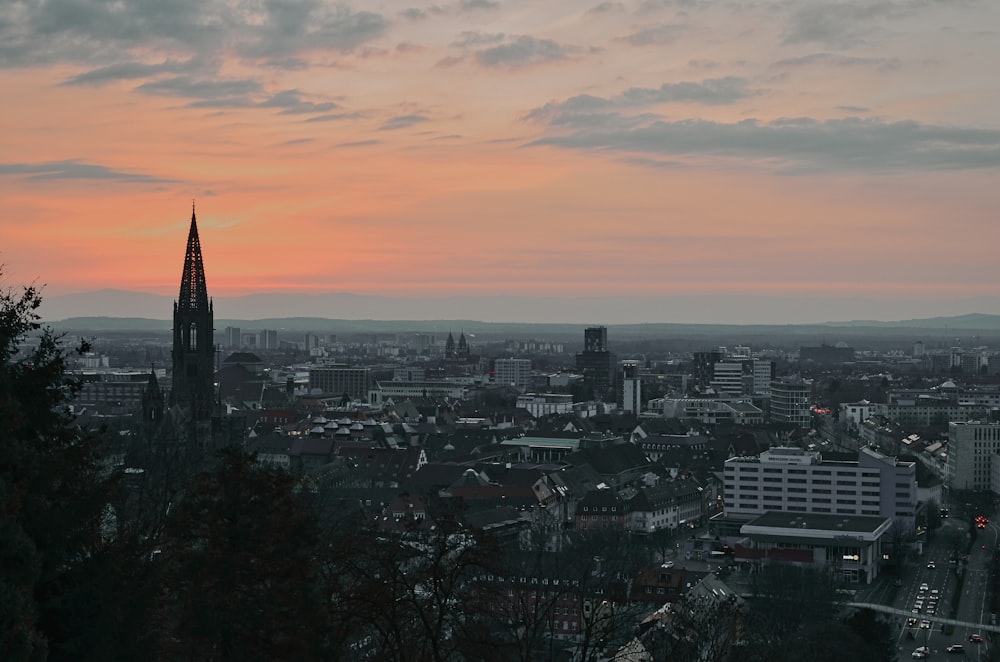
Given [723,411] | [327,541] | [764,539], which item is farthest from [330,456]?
[327,541]

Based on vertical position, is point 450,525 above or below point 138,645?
above

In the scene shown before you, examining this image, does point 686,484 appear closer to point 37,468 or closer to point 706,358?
point 37,468

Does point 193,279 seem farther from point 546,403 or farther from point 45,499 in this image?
point 546,403

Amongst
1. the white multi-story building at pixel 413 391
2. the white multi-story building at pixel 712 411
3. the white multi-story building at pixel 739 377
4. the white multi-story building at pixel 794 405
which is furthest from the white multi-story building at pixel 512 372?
the white multi-story building at pixel 794 405

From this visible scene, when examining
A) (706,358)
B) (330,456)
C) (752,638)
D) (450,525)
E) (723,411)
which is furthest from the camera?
(706,358)

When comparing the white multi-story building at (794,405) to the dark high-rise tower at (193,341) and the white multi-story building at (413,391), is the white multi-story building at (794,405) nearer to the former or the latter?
the white multi-story building at (413,391)

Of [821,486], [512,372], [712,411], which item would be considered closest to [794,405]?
[712,411]
